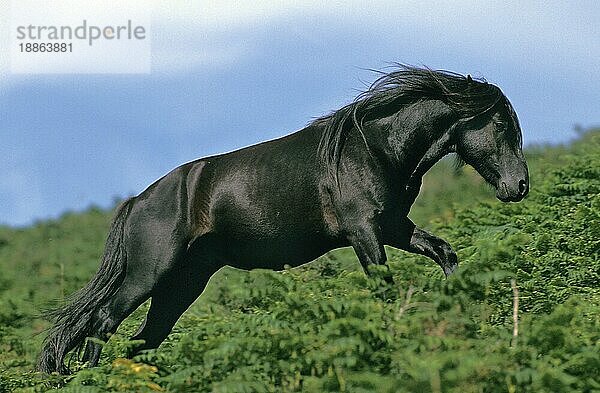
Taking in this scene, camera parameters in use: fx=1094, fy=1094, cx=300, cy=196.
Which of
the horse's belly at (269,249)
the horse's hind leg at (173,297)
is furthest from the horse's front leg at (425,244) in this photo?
the horse's hind leg at (173,297)

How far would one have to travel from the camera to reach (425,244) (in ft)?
25.5

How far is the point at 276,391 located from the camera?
5.71m

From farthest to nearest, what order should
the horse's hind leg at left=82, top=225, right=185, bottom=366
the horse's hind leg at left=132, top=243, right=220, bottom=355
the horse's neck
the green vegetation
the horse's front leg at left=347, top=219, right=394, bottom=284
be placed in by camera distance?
1. the horse's hind leg at left=132, top=243, right=220, bottom=355
2. the horse's hind leg at left=82, top=225, right=185, bottom=366
3. the horse's neck
4. the horse's front leg at left=347, top=219, right=394, bottom=284
5. the green vegetation

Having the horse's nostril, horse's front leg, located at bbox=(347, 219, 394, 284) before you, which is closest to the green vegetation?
horse's front leg, located at bbox=(347, 219, 394, 284)

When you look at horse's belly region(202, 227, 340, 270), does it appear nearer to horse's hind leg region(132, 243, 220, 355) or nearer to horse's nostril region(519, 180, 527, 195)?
horse's hind leg region(132, 243, 220, 355)

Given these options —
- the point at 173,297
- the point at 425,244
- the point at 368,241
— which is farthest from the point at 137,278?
the point at 425,244

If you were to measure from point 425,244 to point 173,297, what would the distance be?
2268mm

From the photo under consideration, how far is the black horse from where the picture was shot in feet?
25.8

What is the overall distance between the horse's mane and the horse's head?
0.09m

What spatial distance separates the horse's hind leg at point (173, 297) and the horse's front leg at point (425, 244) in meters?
1.65

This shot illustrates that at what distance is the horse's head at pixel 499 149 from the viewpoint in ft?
25.7

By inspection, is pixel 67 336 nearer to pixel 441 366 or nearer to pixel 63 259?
pixel 441 366

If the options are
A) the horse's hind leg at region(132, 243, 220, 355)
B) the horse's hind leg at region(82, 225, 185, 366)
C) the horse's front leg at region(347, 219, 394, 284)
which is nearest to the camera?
the horse's front leg at region(347, 219, 394, 284)

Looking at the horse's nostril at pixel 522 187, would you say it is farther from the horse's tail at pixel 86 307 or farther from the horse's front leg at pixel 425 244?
the horse's tail at pixel 86 307
